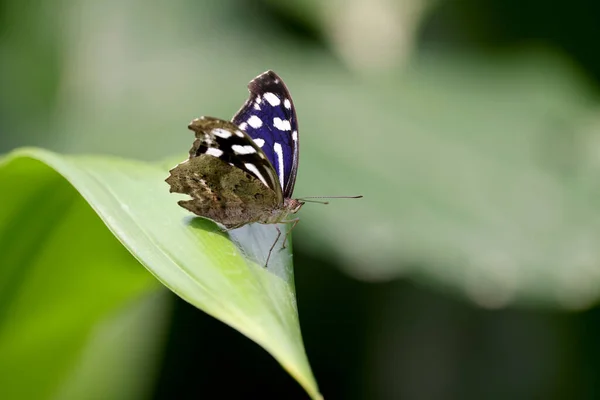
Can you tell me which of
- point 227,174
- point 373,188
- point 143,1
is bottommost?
point 373,188

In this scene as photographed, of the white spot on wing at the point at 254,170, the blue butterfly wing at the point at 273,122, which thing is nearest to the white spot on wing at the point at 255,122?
the blue butterfly wing at the point at 273,122

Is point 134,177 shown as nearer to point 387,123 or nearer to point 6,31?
point 387,123

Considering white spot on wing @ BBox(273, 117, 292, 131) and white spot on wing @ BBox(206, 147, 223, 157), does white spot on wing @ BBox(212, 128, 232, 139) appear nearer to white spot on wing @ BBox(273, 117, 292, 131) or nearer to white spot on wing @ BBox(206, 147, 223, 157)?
white spot on wing @ BBox(206, 147, 223, 157)

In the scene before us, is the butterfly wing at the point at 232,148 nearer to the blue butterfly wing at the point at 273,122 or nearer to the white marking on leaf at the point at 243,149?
the white marking on leaf at the point at 243,149

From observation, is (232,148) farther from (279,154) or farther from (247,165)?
(279,154)

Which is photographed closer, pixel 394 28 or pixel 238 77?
pixel 238 77

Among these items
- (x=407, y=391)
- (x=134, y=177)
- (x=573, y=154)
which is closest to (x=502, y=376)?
(x=407, y=391)

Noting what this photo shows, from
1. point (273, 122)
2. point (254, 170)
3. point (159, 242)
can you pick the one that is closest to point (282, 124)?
point (273, 122)
